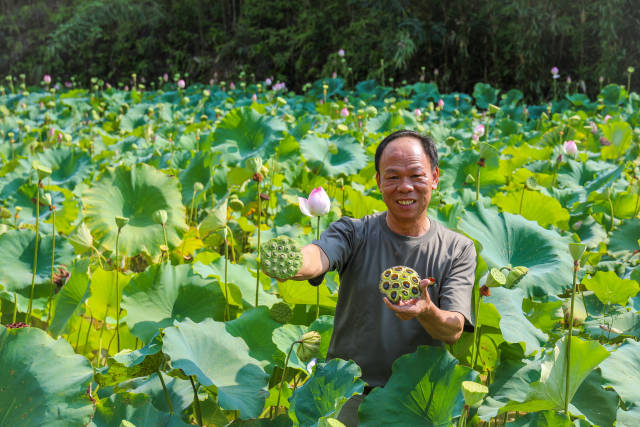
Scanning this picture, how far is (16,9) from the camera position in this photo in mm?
12000

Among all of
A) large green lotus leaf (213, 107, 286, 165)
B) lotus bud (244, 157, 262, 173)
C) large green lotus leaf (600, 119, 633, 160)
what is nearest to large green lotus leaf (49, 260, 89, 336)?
lotus bud (244, 157, 262, 173)

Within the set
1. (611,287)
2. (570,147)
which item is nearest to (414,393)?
(611,287)

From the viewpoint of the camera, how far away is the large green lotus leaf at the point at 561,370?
951 millimetres

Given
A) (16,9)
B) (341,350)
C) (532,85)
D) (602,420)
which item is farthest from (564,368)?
(16,9)

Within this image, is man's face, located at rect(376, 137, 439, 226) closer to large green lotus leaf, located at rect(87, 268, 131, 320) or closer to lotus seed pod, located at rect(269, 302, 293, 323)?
lotus seed pod, located at rect(269, 302, 293, 323)

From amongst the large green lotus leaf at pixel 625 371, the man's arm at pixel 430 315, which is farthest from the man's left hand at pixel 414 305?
the large green lotus leaf at pixel 625 371

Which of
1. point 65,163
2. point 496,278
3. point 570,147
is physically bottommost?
point 65,163

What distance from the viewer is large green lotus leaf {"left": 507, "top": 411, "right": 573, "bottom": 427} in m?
0.97

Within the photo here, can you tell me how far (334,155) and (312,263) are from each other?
5.33 ft

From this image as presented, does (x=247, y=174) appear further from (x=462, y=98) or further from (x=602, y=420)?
(x=462, y=98)

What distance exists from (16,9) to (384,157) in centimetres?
1295

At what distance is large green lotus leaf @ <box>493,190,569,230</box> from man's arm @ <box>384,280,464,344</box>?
2.93ft

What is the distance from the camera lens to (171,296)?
1437 millimetres

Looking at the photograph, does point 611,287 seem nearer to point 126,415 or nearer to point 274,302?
point 274,302
